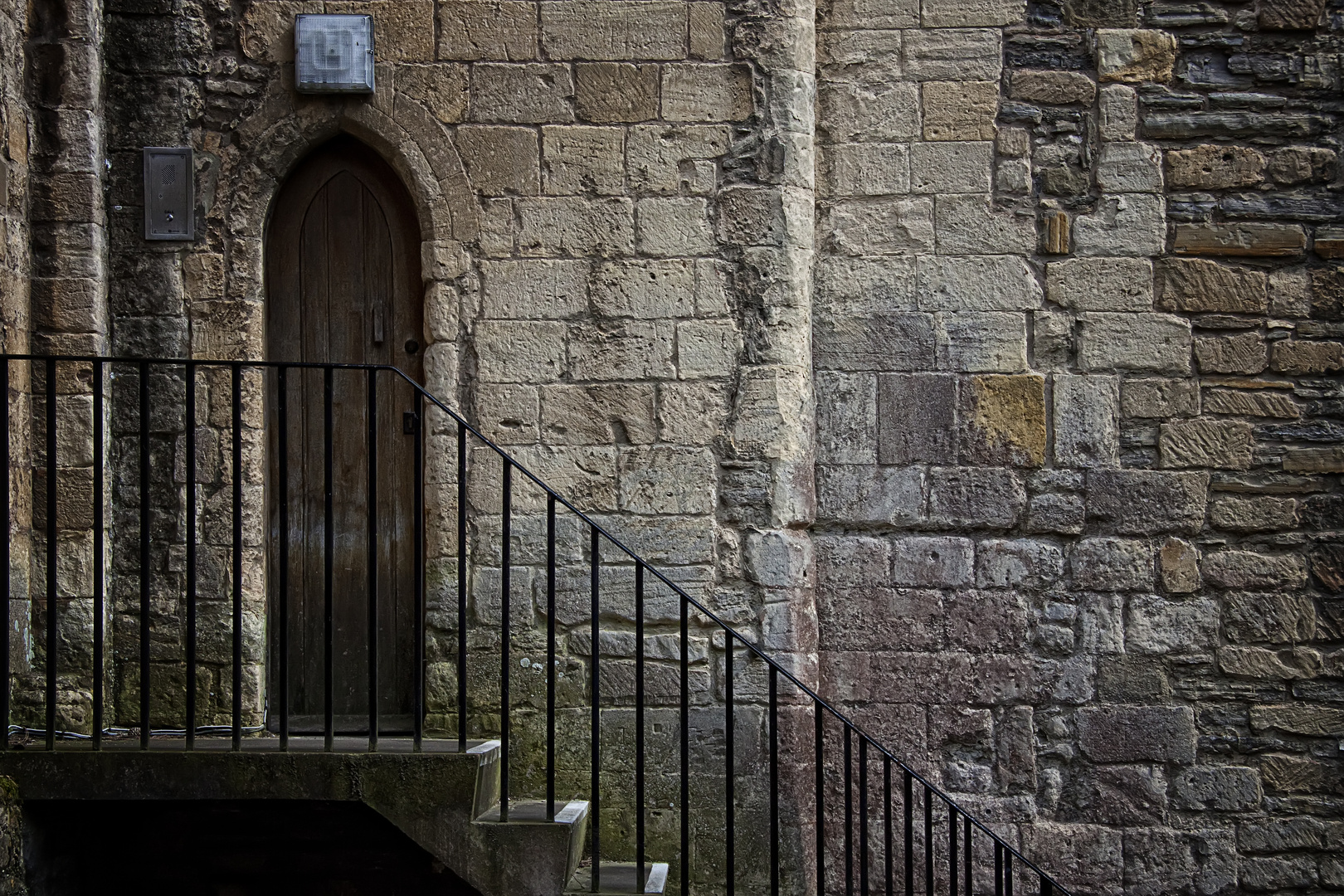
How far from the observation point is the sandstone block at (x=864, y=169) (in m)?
4.59

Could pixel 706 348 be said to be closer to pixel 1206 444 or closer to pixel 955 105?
pixel 955 105

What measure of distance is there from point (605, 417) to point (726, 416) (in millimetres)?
484

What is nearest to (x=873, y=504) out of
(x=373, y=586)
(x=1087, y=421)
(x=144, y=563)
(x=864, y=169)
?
(x=1087, y=421)

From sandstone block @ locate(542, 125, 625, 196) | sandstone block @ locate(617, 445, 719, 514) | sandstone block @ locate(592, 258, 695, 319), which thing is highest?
sandstone block @ locate(542, 125, 625, 196)

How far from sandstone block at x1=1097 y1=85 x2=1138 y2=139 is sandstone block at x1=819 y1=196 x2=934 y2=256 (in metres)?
0.82

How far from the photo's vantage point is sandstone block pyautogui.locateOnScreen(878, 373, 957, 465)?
179 inches

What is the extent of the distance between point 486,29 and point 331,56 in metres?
0.62

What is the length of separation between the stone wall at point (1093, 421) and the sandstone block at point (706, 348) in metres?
0.48

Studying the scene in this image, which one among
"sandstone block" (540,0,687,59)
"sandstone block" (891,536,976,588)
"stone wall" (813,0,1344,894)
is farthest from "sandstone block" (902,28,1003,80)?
"sandstone block" (891,536,976,588)

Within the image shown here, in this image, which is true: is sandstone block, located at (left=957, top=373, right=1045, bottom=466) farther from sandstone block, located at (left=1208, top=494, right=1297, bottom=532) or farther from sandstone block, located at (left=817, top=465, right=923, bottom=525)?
sandstone block, located at (left=1208, top=494, right=1297, bottom=532)

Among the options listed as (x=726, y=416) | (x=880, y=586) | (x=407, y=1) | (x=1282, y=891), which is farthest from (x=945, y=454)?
(x=407, y=1)

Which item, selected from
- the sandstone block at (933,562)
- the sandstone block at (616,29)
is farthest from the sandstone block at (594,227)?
the sandstone block at (933,562)

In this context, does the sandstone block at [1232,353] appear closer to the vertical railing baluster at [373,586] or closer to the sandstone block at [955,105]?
the sandstone block at [955,105]

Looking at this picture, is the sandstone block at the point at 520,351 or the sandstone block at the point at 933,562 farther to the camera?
the sandstone block at the point at 933,562
